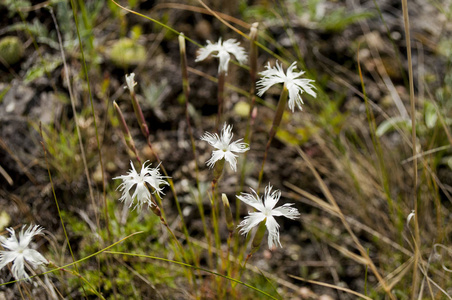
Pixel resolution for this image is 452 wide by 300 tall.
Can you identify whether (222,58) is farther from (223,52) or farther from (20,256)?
(20,256)

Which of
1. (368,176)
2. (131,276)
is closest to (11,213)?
(131,276)

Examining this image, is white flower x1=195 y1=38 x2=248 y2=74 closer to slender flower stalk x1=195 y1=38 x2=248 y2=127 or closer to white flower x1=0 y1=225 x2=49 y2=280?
slender flower stalk x1=195 y1=38 x2=248 y2=127

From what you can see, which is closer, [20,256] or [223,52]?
[20,256]

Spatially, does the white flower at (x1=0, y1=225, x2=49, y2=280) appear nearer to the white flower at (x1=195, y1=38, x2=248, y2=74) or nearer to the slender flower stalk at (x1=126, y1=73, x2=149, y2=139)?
the slender flower stalk at (x1=126, y1=73, x2=149, y2=139)

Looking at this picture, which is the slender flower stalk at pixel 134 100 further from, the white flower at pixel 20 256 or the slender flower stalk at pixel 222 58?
the white flower at pixel 20 256

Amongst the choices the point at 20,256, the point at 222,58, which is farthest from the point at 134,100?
the point at 20,256

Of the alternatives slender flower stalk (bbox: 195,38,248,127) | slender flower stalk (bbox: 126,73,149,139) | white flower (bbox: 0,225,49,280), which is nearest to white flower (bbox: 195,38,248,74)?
slender flower stalk (bbox: 195,38,248,127)

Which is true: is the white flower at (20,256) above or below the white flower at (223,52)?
below

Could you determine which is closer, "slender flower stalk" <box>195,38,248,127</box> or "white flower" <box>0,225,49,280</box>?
"white flower" <box>0,225,49,280</box>

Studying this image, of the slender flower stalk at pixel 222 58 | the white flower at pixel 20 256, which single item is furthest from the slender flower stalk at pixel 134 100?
the white flower at pixel 20 256

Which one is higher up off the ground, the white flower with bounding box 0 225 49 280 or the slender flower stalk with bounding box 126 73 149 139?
the slender flower stalk with bounding box 126 73 149 139

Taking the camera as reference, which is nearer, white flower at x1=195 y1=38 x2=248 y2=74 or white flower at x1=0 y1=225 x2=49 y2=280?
white flower at x1=0 y1=225 x2=49 y2=280
